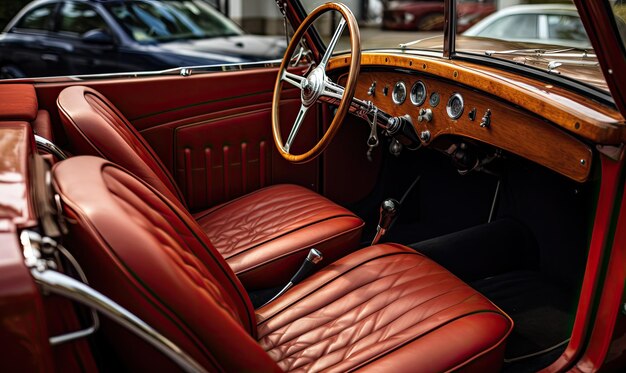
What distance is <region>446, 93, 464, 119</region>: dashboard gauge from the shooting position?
1804 mm

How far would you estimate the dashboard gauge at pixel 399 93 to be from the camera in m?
2.05

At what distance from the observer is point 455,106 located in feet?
6.02

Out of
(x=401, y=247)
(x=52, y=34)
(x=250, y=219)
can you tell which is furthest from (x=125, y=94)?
(x=52, y=34)

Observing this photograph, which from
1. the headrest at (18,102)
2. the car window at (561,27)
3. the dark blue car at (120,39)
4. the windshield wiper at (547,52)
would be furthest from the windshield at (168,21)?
the windshield wiper at (547,52)

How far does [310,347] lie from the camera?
4.38 ft

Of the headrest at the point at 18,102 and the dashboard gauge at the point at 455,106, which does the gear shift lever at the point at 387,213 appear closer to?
the dashboard gauge at the point at 455,106

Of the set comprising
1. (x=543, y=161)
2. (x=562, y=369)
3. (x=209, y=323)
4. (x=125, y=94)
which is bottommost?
(x=562, y=369)

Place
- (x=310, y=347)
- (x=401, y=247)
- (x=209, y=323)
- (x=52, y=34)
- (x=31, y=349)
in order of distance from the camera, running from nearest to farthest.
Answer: (x=31, y=349) < (x=209, y=323) < (x=310, y=347) < (x=401, y=247) < (x=52, y=34)

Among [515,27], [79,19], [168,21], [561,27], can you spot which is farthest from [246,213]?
[79,19]

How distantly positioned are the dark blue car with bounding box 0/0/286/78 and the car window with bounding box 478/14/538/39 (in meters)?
1.73

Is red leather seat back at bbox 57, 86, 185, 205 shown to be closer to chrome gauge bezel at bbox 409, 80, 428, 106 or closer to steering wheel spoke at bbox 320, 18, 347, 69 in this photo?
steering wheel spoke at bbox 320, 18, 347, 69

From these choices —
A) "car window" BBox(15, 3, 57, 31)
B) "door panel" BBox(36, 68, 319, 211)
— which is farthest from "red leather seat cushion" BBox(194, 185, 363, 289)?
"car window" BBox(15, 3, 57, 31)

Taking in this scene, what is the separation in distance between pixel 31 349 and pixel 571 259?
1741mm

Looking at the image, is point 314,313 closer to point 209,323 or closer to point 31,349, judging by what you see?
point 209,323
